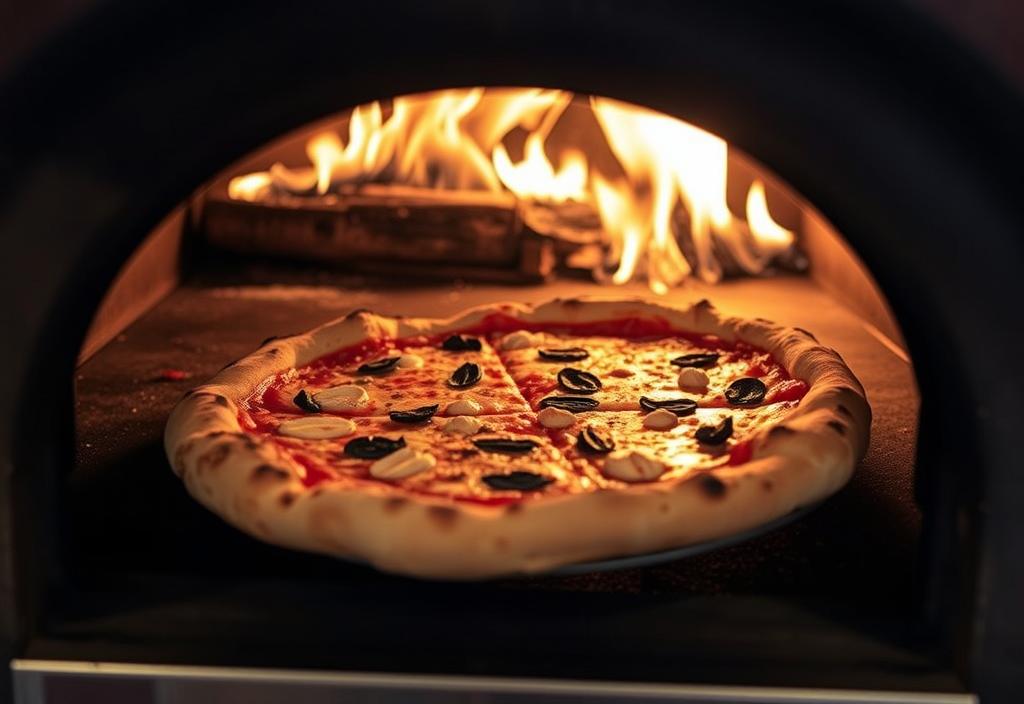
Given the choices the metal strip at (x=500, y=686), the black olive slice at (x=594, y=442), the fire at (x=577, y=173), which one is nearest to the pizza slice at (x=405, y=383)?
the black olive slice at (x=594, y=442)

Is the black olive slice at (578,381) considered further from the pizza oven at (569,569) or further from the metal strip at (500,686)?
the metal strip at (500,686)

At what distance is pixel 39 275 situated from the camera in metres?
1.34

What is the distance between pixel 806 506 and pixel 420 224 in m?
2.23

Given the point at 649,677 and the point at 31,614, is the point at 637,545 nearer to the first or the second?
the point at 649,677

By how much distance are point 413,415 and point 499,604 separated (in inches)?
21.1

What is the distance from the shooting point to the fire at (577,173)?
3086 millimetres

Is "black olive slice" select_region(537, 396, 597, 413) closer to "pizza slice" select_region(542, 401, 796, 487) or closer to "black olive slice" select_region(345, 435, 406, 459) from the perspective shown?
"pizza slice" select_region(542, 401, 796, 487)

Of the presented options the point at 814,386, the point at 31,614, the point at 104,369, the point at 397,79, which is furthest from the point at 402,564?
the point at 104,369

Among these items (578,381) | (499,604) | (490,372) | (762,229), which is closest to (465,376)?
(490,372)

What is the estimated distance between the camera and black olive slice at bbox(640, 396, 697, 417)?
2006 mm

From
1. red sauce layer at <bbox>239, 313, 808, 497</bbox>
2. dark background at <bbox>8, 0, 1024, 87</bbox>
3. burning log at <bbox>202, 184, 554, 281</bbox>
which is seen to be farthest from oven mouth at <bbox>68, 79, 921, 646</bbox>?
dark background at <bbox>8, 0, 1024, 87</bbox>

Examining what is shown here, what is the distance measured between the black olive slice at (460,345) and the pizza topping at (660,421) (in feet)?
1.79

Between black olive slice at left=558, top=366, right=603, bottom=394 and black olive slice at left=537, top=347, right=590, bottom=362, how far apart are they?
106mm

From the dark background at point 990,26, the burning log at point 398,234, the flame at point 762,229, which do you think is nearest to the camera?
the dark background at point 990,26
